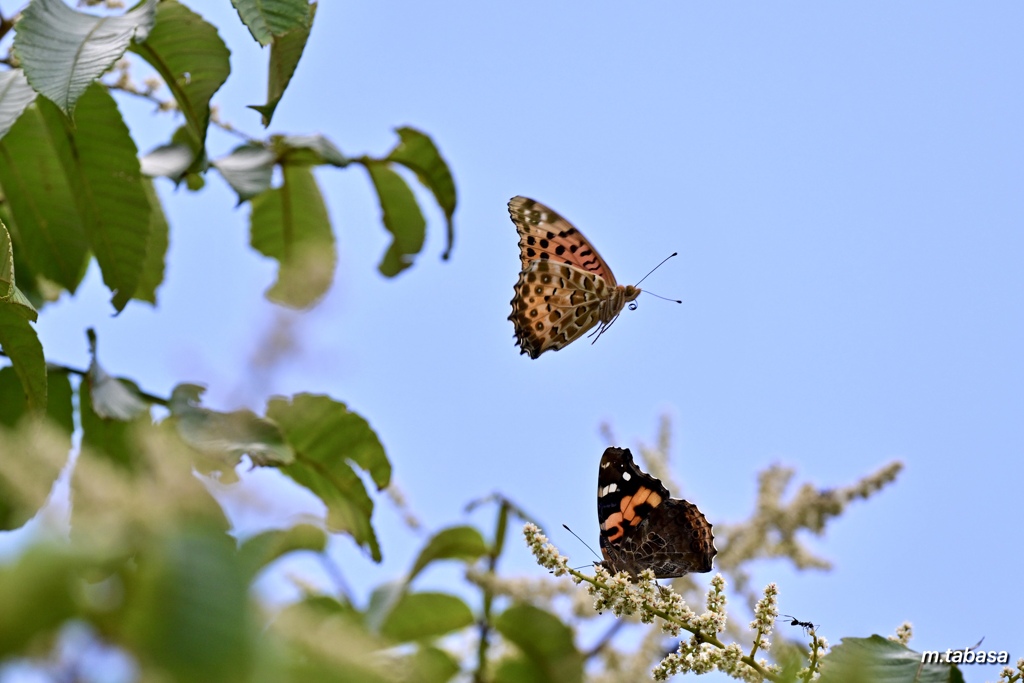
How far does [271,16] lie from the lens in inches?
62.2

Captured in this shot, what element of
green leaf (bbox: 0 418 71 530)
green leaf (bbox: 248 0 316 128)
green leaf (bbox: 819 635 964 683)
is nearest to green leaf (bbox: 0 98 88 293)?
green leaf (bbox: 248 0 316 128)

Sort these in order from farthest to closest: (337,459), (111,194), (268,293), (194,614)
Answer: (337,459)
(111,194)
(268,293)
(194,614)

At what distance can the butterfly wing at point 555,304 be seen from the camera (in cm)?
208

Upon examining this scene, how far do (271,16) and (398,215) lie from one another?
41.1 inches

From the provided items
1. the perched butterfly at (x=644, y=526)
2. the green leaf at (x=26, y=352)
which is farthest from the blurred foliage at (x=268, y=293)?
the perched butterfly at (x=644, y=526)

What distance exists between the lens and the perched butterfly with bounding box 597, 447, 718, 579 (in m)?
1.61

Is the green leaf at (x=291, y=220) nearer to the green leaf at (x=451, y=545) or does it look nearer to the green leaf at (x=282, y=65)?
the green leaf at (x=282, y=65)

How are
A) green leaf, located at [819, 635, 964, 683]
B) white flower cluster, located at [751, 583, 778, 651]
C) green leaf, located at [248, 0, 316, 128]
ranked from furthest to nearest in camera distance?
green leaf, located at [248, 0, 316, 128]
white flower cluster, located at [751, 583, 778, 651]
green leaf, located at [819, 635, 964, 683]

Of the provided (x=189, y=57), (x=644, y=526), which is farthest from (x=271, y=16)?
(x=644, y=526)

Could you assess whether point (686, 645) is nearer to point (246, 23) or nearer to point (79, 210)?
point (246, 23)

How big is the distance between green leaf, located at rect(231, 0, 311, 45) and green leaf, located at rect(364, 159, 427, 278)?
93 cm

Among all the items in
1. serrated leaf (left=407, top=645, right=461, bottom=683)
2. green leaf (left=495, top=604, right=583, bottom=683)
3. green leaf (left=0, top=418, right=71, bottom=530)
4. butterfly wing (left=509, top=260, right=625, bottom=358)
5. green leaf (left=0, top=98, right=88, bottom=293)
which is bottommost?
green leaf (left=0, top=418, right=71, bottom=530)

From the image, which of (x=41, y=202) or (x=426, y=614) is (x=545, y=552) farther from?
(x=41, y=202)

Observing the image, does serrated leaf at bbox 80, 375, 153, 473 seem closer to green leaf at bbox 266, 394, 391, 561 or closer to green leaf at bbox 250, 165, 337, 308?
green leaf at bbox 266, 394, 391, 561
